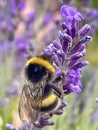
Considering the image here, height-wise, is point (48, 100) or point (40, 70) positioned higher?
point (40, 70)

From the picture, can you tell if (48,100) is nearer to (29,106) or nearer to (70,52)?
(29,106)

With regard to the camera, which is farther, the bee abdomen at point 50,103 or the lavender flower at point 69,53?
the bee abdomen at point 50,103

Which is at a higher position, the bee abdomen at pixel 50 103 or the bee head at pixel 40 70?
the bee head at pixel 40 70

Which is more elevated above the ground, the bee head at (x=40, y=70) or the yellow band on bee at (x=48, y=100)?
the bee head at (x=40, y=70)

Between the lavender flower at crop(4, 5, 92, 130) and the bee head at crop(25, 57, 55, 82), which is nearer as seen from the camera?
the lavender flower at crop(4, 5, 92, 130)

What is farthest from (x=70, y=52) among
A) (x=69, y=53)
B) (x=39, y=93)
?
(x=39, y=93)

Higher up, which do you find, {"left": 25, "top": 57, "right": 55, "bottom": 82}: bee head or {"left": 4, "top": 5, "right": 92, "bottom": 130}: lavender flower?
{"left": 25, "top": 57, "right": 55, "bottom": 82}: bee head

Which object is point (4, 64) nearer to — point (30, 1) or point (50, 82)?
point (50, 82)
